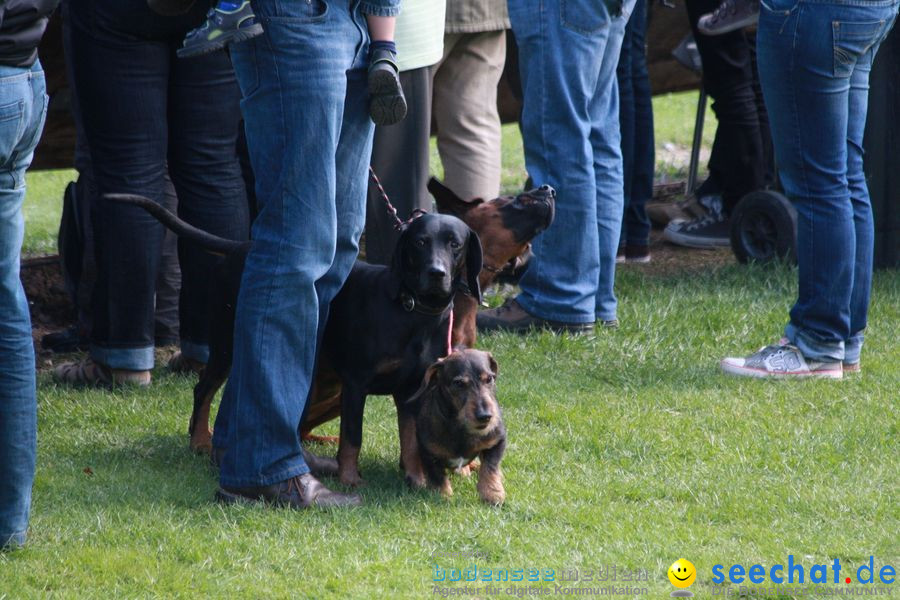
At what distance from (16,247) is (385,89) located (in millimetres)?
1129

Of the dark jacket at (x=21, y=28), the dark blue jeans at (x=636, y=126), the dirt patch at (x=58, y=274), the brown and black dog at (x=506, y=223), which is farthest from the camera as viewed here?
the dark blue jeans at (x=636, y=126)

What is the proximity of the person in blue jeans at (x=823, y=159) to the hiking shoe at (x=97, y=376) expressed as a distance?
255 centimetres

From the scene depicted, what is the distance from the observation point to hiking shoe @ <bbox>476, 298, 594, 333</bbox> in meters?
6.12

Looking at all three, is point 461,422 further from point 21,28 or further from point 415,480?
point 21,28

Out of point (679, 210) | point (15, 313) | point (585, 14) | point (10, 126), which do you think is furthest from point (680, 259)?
point (10, 126)

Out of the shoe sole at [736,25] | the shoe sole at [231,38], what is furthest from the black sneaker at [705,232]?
the shoe sole at [231,38]

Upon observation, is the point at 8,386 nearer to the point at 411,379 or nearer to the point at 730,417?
the point at 411,379

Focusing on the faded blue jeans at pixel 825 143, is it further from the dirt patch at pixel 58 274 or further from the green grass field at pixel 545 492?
the dirt patch at pixel 58 274

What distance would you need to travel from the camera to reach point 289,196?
3646mm

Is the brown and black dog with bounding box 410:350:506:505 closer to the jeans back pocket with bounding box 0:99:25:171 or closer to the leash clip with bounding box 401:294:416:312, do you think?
the leash clip with bounding box 401:294:416:312

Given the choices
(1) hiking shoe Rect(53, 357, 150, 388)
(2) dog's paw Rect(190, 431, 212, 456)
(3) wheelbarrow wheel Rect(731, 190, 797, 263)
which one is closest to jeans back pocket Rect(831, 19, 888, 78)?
(3) wheelbarrow wheel Rect(731, 190, 797, 263)

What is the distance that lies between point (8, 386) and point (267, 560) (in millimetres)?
831

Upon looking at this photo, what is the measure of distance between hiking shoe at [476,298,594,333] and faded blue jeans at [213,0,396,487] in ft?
7.64

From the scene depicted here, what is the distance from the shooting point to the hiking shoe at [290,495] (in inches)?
152
